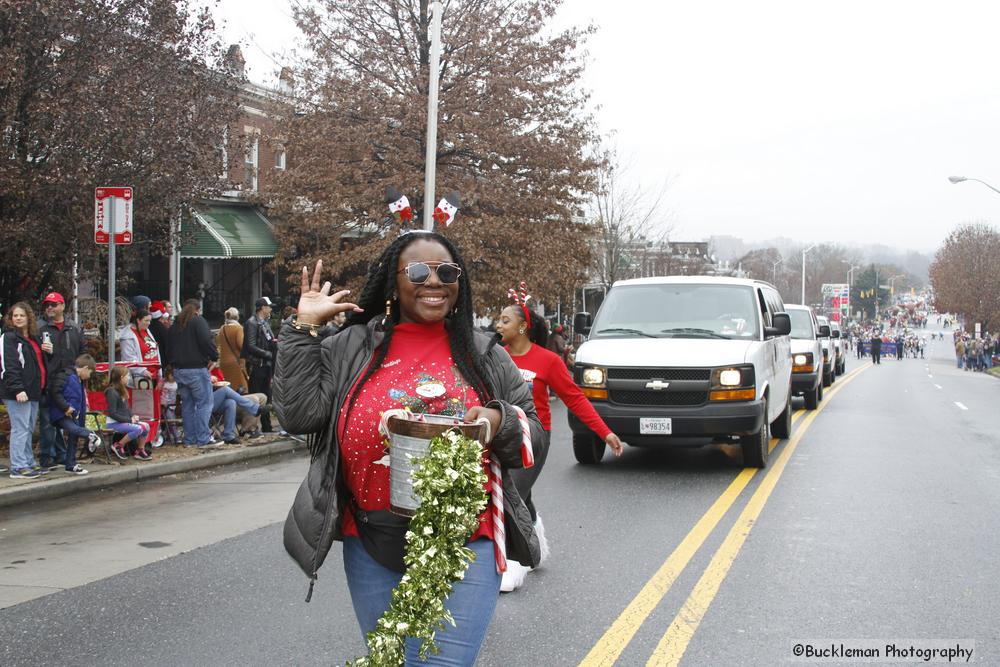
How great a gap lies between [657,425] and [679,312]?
1847mm

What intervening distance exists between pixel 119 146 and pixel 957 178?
3396 cm

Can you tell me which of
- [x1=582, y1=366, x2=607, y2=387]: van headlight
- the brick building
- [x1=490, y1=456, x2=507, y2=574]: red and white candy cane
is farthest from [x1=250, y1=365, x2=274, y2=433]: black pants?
[x1=490, y1=456, x2=507, y2=574]: red and white candy cane

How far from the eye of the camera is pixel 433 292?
3.01m

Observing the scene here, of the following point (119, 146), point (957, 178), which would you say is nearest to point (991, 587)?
point (119, 146)

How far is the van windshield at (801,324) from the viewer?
2064 cm

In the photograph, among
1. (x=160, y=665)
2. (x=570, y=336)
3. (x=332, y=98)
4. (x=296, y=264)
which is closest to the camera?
(x=160, y=665)

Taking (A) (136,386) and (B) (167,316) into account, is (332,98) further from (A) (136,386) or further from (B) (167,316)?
(A) (136,386)

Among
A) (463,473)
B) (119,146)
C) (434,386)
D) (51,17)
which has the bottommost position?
(463,473)

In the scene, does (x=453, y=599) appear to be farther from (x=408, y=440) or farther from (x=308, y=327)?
(x=308, y=327)

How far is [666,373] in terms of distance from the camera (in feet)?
32.6

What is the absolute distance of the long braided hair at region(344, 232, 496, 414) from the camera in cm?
299

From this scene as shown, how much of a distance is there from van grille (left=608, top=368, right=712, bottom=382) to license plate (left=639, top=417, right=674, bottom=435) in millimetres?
418

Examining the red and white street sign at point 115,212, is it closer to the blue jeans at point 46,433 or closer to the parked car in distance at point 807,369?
the blue jeans at point 46,433

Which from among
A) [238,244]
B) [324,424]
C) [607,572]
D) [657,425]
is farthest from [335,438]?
[238,244]
